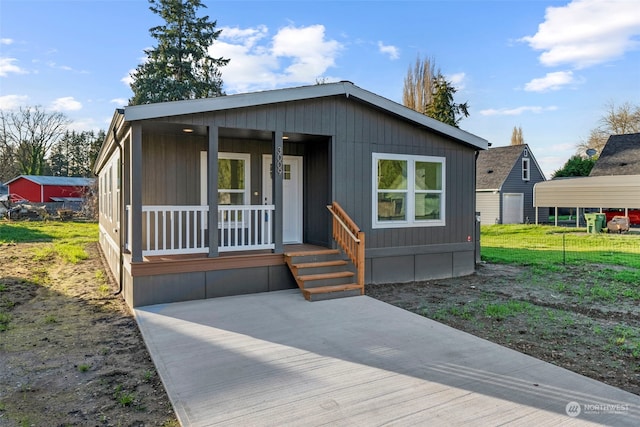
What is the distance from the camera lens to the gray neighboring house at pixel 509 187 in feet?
78.2

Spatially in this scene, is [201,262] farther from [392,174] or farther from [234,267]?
[392,174]

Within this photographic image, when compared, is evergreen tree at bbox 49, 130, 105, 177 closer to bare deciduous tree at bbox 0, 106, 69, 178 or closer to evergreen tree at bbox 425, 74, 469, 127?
bare deciduous tree at bbox 0, 106, 69, 178

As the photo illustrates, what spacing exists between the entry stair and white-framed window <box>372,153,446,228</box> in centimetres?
117

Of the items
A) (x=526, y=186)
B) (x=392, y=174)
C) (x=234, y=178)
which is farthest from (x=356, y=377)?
(x=526, y=186)

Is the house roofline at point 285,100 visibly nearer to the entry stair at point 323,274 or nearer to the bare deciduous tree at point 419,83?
the entry stair at point 323,274

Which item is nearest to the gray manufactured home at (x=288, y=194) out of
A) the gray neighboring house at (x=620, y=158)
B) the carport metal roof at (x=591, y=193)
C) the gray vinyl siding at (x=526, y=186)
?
the carport metal roof at (x=591, y=193)

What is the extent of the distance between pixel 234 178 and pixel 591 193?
20.2 m

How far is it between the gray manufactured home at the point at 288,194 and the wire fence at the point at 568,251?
3181 mm

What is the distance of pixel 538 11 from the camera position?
37.0 ft

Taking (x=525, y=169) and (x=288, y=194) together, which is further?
(x=525, y=169)

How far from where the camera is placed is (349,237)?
6.92 m

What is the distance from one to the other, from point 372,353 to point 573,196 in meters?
21.7

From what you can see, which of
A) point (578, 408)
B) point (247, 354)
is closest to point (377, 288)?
point (247, 354)

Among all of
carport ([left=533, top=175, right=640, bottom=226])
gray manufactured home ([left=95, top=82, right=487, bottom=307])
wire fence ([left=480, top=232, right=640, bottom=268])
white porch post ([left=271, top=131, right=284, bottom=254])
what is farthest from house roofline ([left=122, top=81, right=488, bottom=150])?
carport ([left=533, top=175, right=640, bottom=226])
